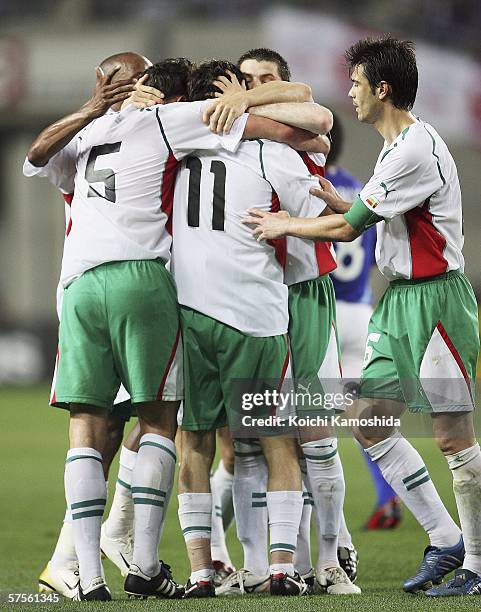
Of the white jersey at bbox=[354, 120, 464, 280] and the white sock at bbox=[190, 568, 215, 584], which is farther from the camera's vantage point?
the white sock at bbox=[190, 568, 215, 584]

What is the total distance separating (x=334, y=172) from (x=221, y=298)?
2047 mm

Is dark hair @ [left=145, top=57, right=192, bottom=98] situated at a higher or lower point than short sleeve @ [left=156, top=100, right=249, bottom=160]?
higher

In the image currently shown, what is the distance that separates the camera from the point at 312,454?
194 inches

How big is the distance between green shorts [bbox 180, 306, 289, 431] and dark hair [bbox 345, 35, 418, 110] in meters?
1.07

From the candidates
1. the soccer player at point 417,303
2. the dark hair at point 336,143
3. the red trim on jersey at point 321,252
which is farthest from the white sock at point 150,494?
the dark hair at point 336,143

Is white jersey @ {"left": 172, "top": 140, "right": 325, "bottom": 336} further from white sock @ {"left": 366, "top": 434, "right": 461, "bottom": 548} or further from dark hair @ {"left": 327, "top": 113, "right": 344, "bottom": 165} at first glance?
dark hair @ {"left": 327, "top": 113, "right": 344, "bottom": 165}

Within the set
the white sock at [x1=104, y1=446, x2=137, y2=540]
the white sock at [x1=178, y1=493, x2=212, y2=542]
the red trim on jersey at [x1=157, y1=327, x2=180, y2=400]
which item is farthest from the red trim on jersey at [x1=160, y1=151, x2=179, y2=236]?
the white sock at [x1=104, y1=446, x2=137, y2=540]

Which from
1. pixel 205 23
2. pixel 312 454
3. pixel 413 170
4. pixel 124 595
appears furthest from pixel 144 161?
pixel 205 23

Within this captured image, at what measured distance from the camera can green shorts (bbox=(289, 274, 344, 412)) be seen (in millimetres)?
4918

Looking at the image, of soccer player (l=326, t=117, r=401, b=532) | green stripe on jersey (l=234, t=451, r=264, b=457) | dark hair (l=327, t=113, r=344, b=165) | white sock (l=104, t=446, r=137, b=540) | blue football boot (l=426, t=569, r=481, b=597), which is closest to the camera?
blue football boot (l=426, t=569, r=481, b=597)

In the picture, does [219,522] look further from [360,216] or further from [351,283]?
[351,283]

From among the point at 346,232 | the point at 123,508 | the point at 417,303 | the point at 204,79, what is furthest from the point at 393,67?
the point at 123,508

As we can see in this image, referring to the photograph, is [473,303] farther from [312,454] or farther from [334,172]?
[334,172]

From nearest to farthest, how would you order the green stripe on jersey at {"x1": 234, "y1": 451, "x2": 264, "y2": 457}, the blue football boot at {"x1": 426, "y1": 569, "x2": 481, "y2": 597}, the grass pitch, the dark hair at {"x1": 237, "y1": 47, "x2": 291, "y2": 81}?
the grass pitch
the blue football boot at {"x1": 426, "y1": 569, "x2": 481, "y2": 597}
the green stripe on jersey at {"x1": 234, "y1": 451, "x2": 264, "y2": 457}
the dark hair at {"x1": 237, "y1": 47, "x2": 291, "y2": 81}
